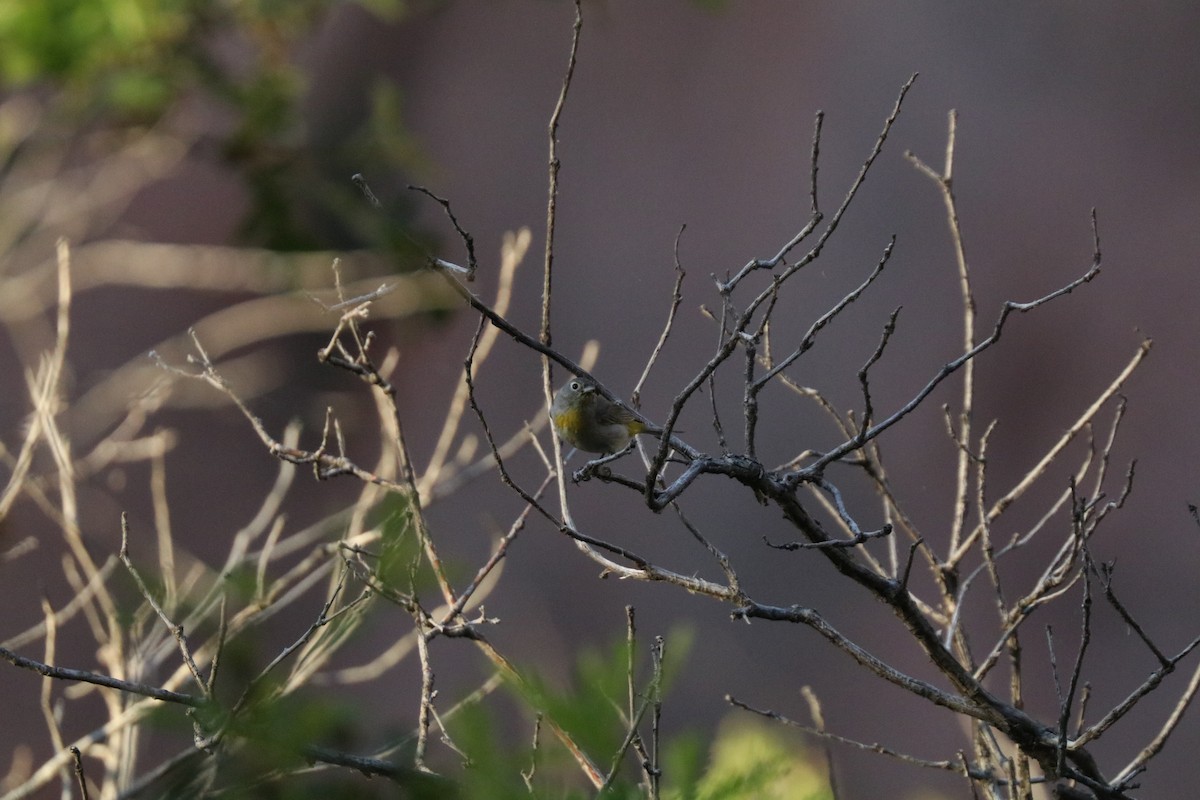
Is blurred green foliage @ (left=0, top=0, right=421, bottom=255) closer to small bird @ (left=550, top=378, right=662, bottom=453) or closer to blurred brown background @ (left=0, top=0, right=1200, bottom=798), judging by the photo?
blurred brown background @ (left=0, top=0, right=1200, bottom=798)

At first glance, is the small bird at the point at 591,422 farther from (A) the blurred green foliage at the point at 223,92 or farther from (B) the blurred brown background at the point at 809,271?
(A) the blurred green foliage at the point at 223,92

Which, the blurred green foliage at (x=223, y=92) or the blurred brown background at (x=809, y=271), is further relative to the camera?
the blurred brown background at (x=809, y=271)

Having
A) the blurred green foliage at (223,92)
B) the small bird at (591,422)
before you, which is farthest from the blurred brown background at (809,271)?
the small bird at (591,422)

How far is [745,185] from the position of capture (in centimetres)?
573

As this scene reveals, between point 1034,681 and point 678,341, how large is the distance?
2.38m

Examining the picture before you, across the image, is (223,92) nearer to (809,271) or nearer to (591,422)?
(809,271)

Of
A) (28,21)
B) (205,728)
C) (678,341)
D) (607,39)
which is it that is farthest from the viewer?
(607,39)

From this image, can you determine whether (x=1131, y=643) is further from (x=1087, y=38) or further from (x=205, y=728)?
(x=205, y=728)

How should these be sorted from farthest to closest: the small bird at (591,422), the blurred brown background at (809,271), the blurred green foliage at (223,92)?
the blurred brown background at (809,271), the blurred green foliage at (223,92), the small bird at (591,422)

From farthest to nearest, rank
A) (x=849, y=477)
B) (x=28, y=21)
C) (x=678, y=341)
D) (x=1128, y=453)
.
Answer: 1. (x=678, y=341)
2. (x=849, y=477)
3. (x=1128, y=453)
4. (x=28, y=21)

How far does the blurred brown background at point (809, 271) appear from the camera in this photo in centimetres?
480

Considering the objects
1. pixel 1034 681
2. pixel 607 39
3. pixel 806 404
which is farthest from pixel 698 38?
pixel 1034 681

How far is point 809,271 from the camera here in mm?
5406

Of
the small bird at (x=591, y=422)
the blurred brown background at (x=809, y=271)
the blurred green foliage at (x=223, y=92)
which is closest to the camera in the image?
the small bird at (x=591, y=422)
